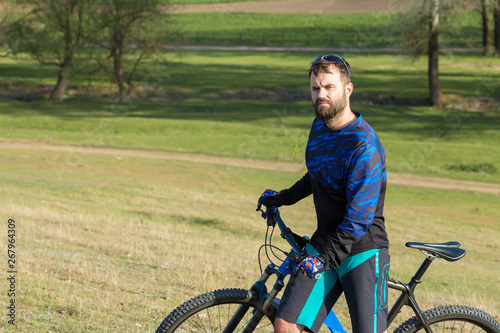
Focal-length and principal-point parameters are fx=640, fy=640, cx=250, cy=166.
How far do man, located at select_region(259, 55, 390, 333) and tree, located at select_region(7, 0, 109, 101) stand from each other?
130 feet

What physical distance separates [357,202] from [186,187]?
15.7 m

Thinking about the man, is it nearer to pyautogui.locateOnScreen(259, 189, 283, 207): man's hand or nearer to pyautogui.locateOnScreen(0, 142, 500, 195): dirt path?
pyautogui.locateOnScreen(259, 189, 283, 207): man's hand

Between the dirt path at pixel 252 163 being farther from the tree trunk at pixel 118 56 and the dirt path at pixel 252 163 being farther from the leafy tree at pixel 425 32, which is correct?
the leafy tree at pixel 425 32

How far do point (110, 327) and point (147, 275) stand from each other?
7.91 feet

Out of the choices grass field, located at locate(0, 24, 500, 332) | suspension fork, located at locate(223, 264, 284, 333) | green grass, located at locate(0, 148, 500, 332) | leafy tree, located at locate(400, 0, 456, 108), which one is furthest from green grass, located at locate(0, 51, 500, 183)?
suspension fork, located at locate(223, 264, 284, 333)

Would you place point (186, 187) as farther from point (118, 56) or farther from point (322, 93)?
point (118, 56)

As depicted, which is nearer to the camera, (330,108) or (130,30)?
(330,108)

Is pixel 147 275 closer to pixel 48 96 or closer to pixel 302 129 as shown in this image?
pixel 302 129

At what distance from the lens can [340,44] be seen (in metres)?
69.9

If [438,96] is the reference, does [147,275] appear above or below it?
above

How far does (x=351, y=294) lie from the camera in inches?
144

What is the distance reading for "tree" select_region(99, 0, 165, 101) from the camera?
4222cm

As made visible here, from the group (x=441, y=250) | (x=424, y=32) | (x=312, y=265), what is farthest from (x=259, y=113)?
(x=312, y=265)

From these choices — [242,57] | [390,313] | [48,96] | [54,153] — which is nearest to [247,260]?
[390,313]
